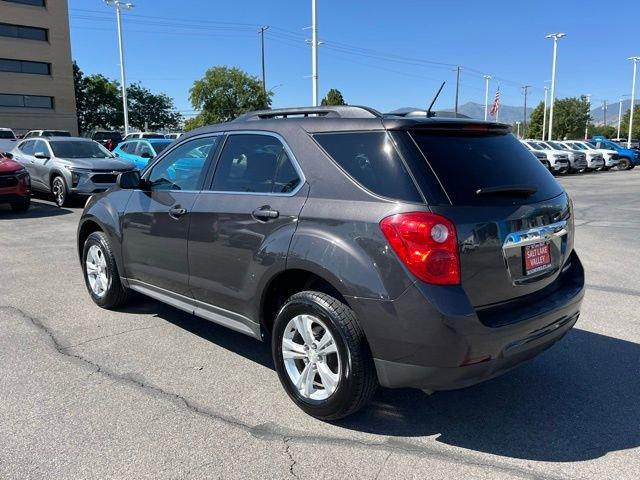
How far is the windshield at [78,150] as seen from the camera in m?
13.9

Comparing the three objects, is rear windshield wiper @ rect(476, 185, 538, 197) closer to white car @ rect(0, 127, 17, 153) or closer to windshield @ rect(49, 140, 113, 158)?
windshield @ rect(49, 140, 113, 158)

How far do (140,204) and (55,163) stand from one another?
1017 cm

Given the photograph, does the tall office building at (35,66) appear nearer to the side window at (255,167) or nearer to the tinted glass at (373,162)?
the side window at (255,167)

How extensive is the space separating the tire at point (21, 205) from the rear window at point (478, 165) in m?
11.7

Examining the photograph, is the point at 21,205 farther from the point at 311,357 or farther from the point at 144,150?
the point at 311,357

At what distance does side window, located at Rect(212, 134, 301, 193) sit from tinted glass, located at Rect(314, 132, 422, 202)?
347 mm

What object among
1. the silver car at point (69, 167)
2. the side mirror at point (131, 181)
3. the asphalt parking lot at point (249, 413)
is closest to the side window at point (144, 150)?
the silver car at point (69, 167)

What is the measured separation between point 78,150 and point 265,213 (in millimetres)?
12377

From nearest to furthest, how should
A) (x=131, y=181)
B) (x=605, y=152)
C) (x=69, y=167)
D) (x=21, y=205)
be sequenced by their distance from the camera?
(x=131, y=181) < (x=21, y=205) < (x=69, y=167) < (x=605, y=152)

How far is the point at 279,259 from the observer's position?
335cm

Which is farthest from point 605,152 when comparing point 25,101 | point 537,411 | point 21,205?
point 25,101

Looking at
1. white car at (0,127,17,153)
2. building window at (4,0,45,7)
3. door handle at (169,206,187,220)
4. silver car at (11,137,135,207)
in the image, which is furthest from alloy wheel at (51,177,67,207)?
building window at (4,0,45,7)

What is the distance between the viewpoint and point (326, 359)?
3256 millimetres

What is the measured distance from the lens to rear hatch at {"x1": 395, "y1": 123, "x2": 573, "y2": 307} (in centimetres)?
289
